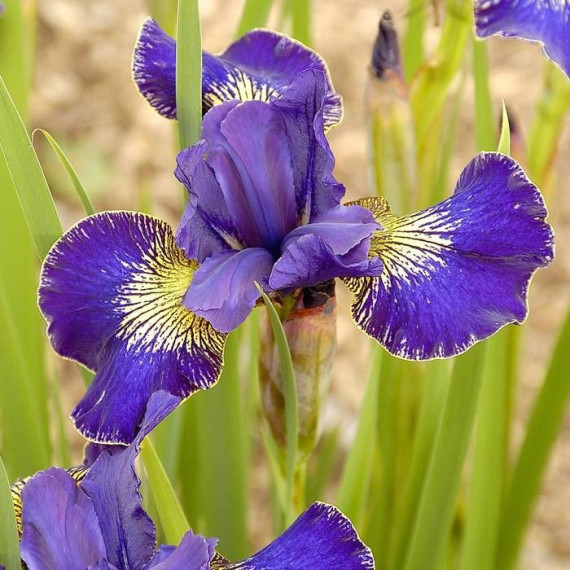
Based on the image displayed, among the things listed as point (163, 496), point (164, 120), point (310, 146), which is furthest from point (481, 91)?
point (164, 120)

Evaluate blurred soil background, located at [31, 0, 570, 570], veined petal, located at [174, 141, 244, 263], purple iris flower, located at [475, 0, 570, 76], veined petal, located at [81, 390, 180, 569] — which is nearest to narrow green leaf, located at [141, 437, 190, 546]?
veined petal, located at [81, 390, 180, 569]

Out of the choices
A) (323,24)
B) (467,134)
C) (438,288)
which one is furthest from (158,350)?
(323,24)

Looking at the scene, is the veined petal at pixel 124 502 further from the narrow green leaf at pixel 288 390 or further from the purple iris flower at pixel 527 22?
the purple iris flower at pixel 527 22

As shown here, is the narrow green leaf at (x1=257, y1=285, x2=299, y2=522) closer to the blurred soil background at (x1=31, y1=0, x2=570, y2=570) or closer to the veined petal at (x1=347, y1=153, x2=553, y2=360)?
the veined petal at (x1=347, y1=153, x2=553, y2=360)

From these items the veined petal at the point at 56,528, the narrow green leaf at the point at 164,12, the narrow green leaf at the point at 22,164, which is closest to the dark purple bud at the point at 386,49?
the narrow green leaf at the point at 164,12

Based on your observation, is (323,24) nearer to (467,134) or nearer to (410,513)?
(467,134)

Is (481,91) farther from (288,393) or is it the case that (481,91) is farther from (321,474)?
(321,474)

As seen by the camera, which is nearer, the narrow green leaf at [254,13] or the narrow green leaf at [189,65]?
the narrow green leaf at [189,65]
